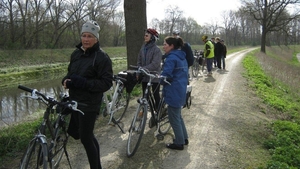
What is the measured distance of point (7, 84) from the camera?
1482cm

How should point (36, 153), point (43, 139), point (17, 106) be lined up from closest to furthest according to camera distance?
1. point (43, 139)
2. point (36, 153)
3. point (17, 106)

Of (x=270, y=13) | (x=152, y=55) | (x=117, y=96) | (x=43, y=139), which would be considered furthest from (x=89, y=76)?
(x=270, y=13)

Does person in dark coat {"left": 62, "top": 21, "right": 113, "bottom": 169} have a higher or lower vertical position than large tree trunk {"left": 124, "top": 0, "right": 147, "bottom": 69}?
lower

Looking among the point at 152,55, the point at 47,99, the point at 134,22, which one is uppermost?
the point at 134,22

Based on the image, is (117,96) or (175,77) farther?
(117,96)

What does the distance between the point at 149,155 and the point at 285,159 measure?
2.22 meters

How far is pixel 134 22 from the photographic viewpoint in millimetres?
A: 8859

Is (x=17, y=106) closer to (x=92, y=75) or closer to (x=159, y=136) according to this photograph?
(x=159, y=136)

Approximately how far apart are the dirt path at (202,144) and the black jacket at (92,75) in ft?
4.41

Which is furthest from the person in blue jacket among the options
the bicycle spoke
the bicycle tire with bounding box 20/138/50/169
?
the bicycle tire with bounding box 20/138/50/169

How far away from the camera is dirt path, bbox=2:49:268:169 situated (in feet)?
13.7

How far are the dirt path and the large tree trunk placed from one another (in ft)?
7.34

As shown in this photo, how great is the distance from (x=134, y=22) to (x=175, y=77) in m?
5.04

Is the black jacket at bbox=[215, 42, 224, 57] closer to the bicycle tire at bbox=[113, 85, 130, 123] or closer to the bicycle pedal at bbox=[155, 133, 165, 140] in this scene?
the bicycle tire at bbox=[113, 85, 130, 123]
